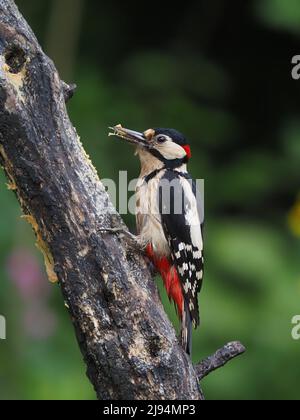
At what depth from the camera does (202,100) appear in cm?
654

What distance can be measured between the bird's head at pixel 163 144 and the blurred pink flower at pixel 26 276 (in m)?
1.35

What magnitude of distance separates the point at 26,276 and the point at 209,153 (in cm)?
194

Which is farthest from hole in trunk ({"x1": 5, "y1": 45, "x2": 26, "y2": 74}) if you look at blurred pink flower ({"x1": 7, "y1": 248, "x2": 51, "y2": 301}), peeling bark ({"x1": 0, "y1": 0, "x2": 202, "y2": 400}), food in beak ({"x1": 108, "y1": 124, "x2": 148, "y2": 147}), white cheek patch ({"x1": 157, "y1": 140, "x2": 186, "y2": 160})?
blurred pink flower ({"x1": 7, "y1": 248, "x2": 51, "y2": 301})

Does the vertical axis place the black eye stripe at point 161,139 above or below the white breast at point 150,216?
above

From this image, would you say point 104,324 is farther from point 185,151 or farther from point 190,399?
point 185,151

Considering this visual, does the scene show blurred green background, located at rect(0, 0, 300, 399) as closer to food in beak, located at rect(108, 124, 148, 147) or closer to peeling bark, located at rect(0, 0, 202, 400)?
food in beak, located at rect(108, 124, 148, 147)

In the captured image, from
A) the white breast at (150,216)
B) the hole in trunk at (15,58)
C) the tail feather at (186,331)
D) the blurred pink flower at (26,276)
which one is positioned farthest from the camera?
the blurred pink flower at (26,276)

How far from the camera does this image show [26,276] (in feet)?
16.5

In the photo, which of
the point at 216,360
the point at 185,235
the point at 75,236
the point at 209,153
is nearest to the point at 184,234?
the point at 185,235

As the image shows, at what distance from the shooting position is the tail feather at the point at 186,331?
10.9ft

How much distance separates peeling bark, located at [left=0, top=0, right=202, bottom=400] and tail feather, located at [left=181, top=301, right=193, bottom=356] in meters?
0.24

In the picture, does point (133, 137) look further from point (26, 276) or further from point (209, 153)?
point (209, 153)

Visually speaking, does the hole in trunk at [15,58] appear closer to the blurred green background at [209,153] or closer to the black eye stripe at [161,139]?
the black eye stripe at [161,139]

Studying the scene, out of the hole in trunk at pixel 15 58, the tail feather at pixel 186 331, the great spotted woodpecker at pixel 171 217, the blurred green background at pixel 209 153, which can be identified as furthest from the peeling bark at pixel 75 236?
the blurred green background at pixel 209 153
